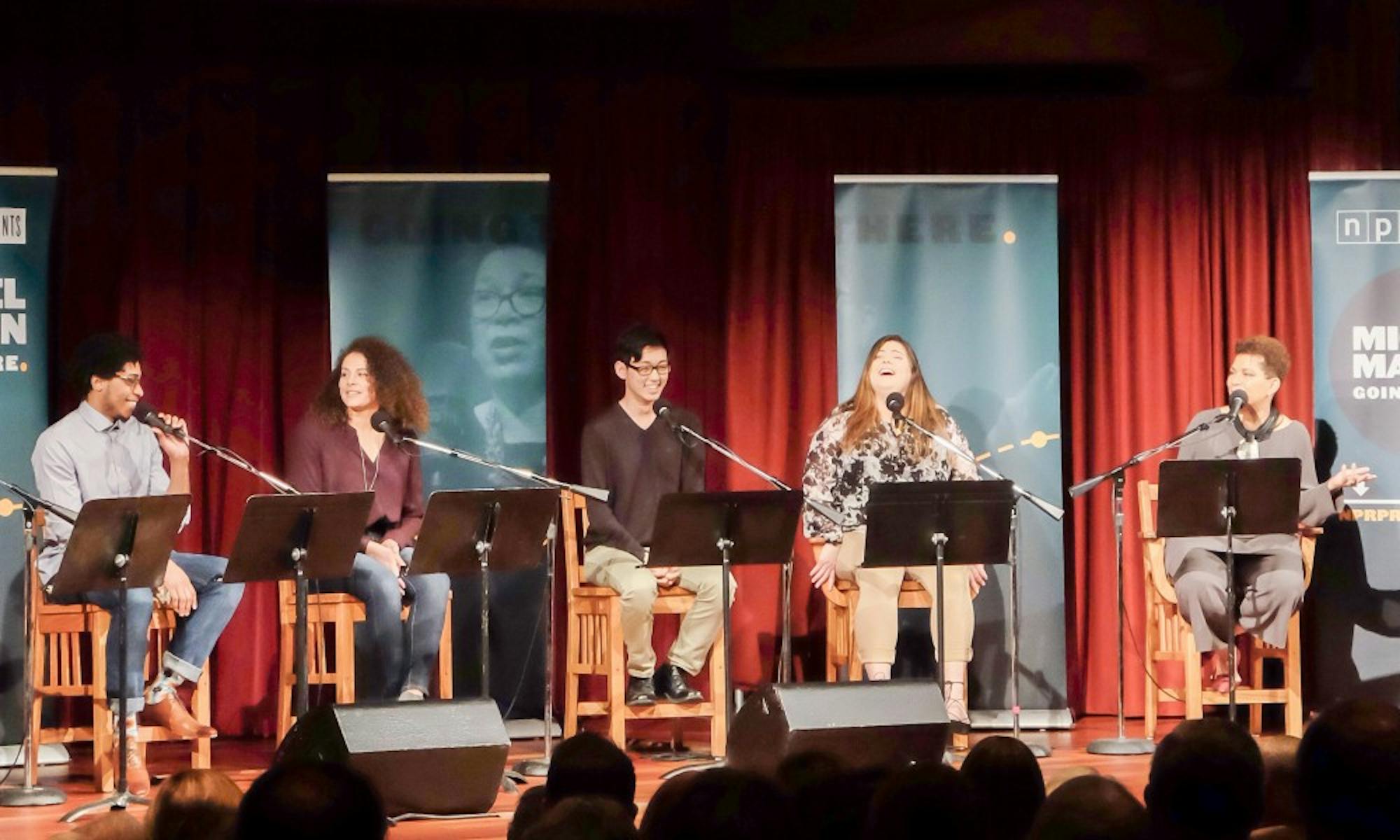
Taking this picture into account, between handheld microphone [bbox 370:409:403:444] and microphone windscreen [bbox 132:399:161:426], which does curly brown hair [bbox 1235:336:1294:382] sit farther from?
microphone windscreen [bbox 132:399:161:426]

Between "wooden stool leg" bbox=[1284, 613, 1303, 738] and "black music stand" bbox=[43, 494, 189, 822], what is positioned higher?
"black music stand" bbox=[43, 494, 189, 822]

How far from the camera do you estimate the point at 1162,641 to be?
704 centimetres

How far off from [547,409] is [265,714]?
1.58 metres

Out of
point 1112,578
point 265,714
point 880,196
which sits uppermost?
point 880,196

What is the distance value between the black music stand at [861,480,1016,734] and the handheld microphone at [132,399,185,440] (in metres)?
2.19

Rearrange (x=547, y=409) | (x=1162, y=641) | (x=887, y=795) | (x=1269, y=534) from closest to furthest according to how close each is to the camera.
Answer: (x=887, y=795) < (x=1269, y=534) < (x=1162, y=641) < (x=547, y=409)

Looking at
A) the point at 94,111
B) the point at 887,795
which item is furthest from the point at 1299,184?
the point at 887,795

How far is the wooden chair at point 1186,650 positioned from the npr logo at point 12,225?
4087mm

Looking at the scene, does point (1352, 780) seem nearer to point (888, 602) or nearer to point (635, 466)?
point (888, 602)

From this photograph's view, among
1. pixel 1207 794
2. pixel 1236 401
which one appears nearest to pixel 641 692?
pixel 1236 401

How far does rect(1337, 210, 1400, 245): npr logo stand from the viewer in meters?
7.24

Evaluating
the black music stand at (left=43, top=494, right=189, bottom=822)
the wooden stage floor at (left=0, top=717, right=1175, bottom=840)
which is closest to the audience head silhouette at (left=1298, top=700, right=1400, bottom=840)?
the wooden stage floor at (left=0, top=717, right=1175, bottom=840)

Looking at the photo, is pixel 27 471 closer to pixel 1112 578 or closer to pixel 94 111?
pixel 94 111

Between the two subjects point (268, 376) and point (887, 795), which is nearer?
point (887, 795)
